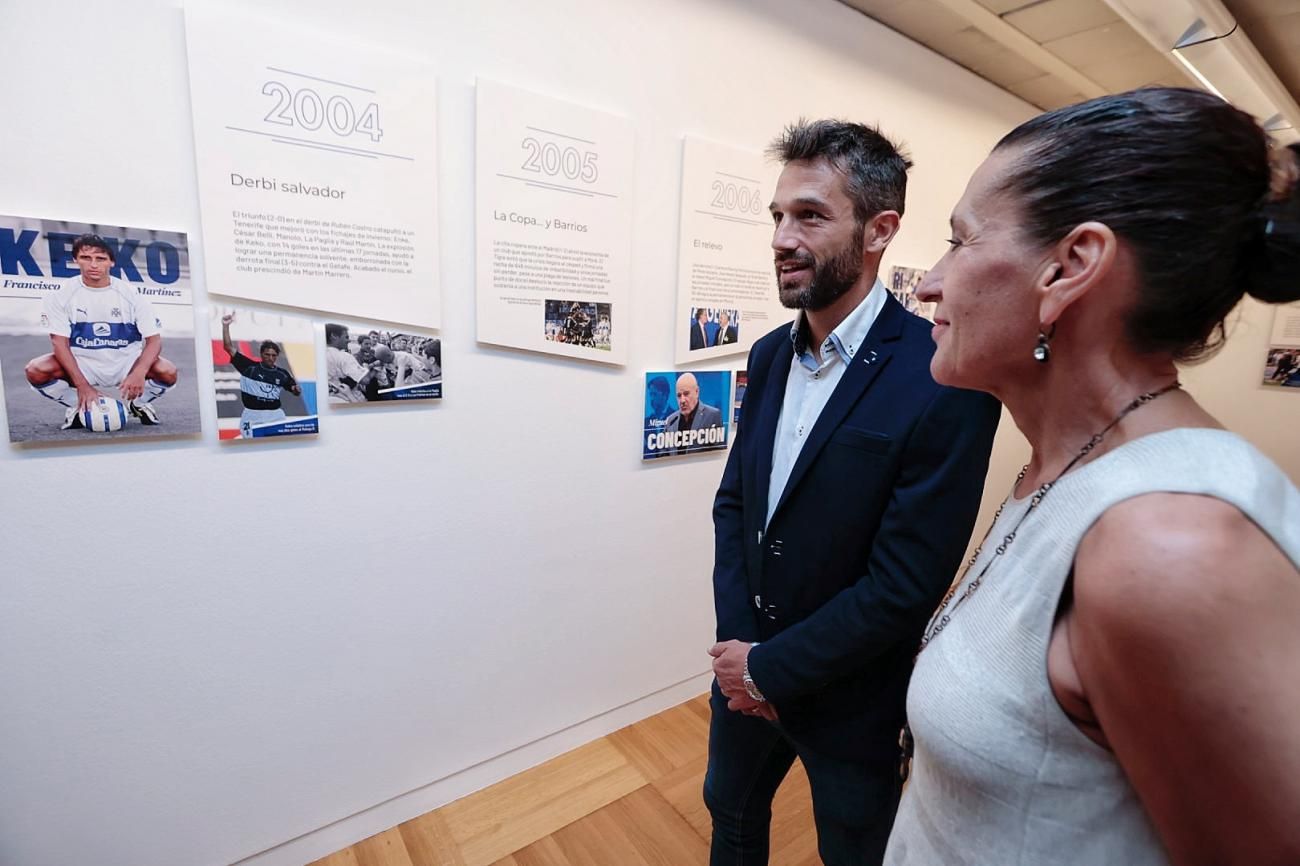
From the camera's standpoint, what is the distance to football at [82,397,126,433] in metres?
1.25

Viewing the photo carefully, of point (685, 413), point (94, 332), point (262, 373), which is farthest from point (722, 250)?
point (94, 332)

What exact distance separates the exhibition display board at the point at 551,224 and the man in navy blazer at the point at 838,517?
0.73 m

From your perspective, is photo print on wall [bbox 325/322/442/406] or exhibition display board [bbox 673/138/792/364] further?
exhibition display board [bbox 673/138/792/364]

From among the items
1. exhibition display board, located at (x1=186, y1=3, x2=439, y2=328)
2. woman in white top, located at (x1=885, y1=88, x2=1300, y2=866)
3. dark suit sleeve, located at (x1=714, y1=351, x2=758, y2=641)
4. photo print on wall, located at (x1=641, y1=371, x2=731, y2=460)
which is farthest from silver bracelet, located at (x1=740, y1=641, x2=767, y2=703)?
exhibition display board, located at (x1=186, y1=3, x2=439, y2=328)

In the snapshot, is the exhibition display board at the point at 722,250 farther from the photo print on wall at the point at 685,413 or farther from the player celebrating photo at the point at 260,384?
the player celebrating photo at the point at 260,384

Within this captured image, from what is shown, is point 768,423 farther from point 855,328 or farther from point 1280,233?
point 1280,233

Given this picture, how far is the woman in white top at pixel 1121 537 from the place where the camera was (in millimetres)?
425

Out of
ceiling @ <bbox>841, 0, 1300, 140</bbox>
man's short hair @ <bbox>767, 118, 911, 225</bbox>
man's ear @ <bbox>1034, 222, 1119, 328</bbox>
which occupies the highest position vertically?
ceiling @ <bbox>841, 0, 1300, 140</bbox>

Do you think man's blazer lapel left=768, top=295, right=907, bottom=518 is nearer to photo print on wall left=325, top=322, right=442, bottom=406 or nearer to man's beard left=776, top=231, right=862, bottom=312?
man's beard left=776, top=231, right=862, bottom=312

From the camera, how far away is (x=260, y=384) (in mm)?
1413

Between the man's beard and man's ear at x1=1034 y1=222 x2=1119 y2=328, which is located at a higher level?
the man's beard

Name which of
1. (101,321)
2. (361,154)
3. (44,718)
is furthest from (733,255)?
(44,718)

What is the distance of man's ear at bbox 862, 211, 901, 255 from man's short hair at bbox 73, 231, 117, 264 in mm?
1596

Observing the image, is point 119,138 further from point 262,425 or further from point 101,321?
point 262,425
